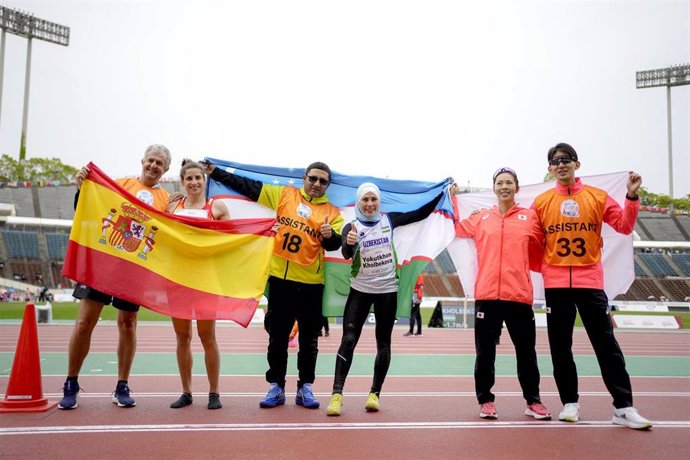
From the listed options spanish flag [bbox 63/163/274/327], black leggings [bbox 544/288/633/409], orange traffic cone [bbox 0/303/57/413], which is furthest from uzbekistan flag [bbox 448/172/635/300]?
orange traffic cone [bbox 0/303/57/413]

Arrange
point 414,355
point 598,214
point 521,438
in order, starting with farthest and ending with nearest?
point 414,355 < point 598,214 < point 521,438

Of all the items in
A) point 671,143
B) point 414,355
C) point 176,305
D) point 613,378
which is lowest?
point 414,355

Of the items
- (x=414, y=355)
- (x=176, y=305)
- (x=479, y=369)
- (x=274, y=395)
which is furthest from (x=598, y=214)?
(x=414, y=355)

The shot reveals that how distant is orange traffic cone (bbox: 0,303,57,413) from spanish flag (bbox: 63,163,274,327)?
2.59ft

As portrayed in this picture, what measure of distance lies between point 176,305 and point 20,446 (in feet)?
5.87

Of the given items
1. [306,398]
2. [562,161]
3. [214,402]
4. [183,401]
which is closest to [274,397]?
[306,398]

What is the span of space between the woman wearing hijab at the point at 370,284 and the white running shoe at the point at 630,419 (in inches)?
81.2

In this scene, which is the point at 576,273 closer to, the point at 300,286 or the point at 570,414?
the point at 570,414

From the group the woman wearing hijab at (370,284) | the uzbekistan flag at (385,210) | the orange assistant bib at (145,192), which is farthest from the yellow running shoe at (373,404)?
the orange assistant bib at (145,192)

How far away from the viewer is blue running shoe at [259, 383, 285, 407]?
17.6ft

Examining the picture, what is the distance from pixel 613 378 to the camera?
4938mm

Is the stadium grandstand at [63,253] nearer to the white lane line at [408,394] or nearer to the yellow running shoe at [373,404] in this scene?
the white lane line at [408,394]

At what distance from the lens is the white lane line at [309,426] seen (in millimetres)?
4328

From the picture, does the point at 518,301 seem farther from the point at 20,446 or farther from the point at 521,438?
the point at 20,446
